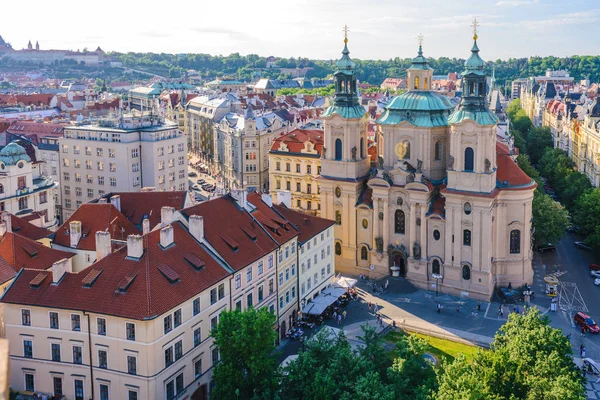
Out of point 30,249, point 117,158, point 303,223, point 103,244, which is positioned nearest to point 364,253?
point 303,223

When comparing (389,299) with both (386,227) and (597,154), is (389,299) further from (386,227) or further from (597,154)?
(597,154)

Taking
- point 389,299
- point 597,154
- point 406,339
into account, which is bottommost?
point 389,299

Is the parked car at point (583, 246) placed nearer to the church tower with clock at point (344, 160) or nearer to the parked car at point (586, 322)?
the parked car at point (586, 322)

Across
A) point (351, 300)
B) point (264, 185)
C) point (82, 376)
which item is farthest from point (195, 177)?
point (82, 376)

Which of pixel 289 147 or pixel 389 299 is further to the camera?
pixel 289 147

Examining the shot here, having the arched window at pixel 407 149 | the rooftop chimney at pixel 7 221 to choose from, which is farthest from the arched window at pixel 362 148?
the rooftop chimney at pixel 7 221
